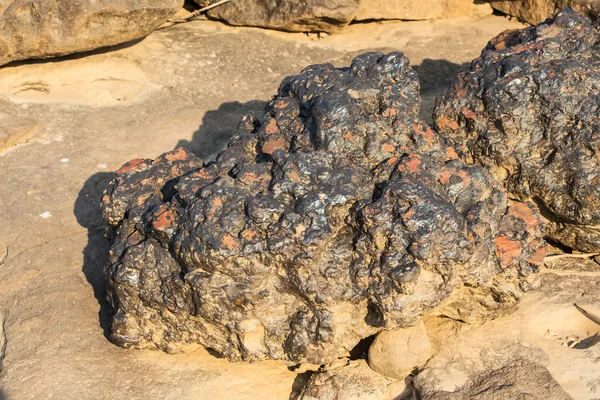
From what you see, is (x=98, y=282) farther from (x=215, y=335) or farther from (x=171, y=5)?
(x=171, y=5)

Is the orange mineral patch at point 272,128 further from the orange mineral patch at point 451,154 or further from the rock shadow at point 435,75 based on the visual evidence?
the rock shadow at point 435,75

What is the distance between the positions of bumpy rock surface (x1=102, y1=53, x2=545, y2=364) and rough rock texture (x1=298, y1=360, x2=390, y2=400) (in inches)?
5.9

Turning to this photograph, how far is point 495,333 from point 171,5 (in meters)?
4.10

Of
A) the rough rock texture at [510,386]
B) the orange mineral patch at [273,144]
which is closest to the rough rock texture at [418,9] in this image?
the orange mineral patch at [273,144]

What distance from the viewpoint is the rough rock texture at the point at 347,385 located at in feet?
12.7

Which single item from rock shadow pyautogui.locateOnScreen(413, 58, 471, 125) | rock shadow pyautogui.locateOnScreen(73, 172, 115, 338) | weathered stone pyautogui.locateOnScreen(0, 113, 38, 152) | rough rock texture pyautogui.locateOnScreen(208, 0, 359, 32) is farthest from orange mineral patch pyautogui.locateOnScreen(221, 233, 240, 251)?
rough rock texture pyautogui.locateOnScreen(208, 0, 359, 32)

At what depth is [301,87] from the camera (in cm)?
440

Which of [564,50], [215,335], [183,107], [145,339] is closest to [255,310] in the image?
[215,335]

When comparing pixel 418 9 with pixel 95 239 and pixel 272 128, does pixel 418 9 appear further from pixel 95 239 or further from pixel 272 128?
pixel 95 239

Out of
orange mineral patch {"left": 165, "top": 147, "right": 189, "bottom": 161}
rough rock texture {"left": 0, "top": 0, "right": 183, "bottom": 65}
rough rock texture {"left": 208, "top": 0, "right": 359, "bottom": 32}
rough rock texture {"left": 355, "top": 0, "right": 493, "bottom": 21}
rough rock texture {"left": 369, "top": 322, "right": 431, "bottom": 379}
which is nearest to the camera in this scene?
rough rock texture {"left": 369, "top": 322, "right": 431, "bottom": 379}

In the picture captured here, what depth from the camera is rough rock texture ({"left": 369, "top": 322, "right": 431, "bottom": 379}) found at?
387 centimetres

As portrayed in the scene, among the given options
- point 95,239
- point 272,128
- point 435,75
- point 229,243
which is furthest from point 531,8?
point 229,243

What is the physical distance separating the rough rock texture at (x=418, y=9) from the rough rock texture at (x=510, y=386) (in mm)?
4501

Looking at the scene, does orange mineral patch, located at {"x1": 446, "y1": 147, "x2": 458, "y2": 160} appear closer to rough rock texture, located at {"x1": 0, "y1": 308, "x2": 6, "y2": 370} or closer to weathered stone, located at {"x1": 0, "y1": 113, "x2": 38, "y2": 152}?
rough rock texture, located at {"x1": 0, "y1": 308, "x2": 6, "y2": 370}
